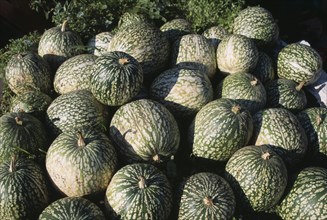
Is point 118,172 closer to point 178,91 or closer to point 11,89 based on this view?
point 178,91

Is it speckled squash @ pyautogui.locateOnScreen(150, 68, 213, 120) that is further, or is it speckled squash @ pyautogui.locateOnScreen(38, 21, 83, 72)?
speckled squash @ pyautogui.locateOnScreen(38, 21, 83, 72)

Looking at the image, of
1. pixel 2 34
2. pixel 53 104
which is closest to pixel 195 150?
pixel 53 104

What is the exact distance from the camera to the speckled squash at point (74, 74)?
3760 millimetres

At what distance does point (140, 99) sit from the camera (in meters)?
3.50

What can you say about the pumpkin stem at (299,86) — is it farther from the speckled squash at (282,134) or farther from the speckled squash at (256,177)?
the speckled squash at (256,177)

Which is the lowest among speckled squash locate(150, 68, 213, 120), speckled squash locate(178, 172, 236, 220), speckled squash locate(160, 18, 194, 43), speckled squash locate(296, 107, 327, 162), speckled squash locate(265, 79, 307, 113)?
speckled squash locate(296, 107, 327, 162)

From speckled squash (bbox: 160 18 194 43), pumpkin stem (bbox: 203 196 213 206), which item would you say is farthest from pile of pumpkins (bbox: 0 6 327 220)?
speckled squash (bbox: 160 18 194 43)

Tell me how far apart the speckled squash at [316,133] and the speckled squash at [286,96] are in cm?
22

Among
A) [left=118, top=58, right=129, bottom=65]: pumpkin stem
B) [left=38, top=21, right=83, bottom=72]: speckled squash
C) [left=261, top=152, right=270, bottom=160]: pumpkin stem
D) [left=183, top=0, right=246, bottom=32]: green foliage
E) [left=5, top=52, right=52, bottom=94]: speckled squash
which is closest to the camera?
[left=261, top=152, right=270, bottom=160]: pumpkin stem

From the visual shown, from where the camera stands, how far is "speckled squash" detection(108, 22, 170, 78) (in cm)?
377

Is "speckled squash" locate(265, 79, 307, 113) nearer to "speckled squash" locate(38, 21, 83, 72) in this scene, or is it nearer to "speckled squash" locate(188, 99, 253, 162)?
"speckled squash" locate(188, 99, 253, 162)

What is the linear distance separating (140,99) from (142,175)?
2.56 feet

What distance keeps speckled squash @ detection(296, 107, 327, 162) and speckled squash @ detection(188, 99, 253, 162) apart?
721 millimetres

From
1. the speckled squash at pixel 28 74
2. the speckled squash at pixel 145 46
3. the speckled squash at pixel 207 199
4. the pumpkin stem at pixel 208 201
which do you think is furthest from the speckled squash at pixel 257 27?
the pumpkin stem at pixel 208 201
